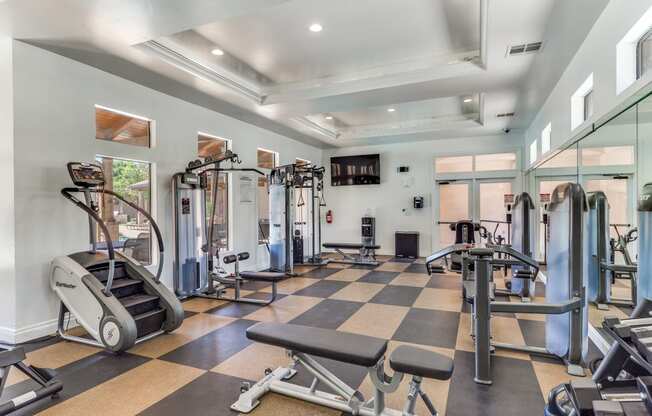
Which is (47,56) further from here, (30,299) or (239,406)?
(239,406)

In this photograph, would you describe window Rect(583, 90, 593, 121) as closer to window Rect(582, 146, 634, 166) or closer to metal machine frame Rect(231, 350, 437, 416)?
window Rect(582, 146, 634, 166)

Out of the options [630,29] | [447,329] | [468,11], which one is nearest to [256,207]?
[447,329]

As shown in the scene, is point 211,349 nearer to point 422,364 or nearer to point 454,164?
point 422,364

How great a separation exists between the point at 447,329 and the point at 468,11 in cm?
344

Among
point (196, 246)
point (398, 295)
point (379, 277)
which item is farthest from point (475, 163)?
point (196, 246)

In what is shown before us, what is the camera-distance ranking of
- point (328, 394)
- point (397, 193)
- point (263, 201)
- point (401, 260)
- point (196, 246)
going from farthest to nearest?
1. point (397, 193)
2. point (401, 260)
3. point (263, 201)
4. point (196, 246)
5. point (328, 394)

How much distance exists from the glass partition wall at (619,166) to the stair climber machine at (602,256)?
0.04 m

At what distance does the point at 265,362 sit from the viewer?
3.16m

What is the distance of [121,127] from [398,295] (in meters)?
4.63

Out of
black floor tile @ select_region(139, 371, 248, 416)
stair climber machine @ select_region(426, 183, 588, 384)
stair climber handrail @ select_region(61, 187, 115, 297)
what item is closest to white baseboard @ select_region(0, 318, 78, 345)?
stair climber handrail @ select_region(61, 187, 115, 297)

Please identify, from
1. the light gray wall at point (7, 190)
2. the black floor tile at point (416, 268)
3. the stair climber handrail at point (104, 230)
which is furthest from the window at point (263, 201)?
the light gray wall at point (7, 190)

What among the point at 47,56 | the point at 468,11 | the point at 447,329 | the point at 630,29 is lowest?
the point at 447,329

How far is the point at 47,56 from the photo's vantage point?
12.7ft

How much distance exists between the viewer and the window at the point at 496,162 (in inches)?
339
